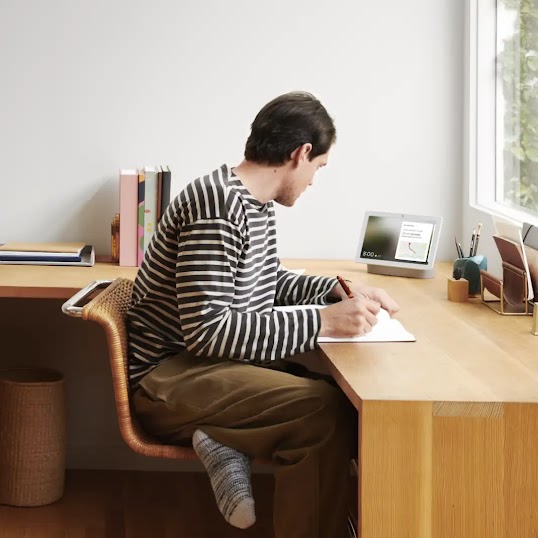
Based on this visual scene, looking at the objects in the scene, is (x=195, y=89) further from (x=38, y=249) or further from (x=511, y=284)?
(x=511, y=284)

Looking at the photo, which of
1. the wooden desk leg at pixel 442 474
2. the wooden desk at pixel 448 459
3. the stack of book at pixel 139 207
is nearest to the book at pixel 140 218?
the stack of book at pixel 139 207

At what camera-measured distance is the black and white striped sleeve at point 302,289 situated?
2.79 meters

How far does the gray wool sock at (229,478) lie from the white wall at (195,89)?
54.8 inches

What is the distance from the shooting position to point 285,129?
2.46 m

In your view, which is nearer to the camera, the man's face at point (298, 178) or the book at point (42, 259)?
the man's face at point (298, 178)

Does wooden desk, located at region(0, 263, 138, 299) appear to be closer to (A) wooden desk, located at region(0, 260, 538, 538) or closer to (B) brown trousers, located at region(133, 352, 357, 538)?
(B) brown trousers, located at region(133, 352, 357, 538)

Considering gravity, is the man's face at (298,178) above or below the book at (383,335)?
above

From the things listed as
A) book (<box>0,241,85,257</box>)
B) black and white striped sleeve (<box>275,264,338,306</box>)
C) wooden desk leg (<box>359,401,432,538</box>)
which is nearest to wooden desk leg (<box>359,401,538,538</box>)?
wooden desk leg (<box>359,401,432,538</box>)

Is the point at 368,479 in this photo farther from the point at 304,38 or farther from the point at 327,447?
the point at 304,38

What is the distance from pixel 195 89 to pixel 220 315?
4.67ft

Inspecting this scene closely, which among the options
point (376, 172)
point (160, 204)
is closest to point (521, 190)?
point (376, 172)

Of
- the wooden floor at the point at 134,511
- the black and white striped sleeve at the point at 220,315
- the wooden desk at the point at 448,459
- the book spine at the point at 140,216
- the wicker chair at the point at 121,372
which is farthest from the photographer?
the book spine at the point at 140,216

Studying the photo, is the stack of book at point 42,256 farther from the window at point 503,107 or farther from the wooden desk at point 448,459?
the wooden desk at point 448,459

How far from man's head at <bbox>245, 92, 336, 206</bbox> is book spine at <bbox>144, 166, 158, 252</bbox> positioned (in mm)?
846
